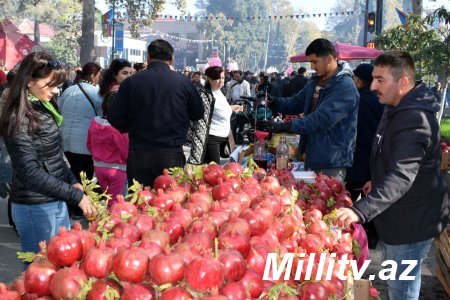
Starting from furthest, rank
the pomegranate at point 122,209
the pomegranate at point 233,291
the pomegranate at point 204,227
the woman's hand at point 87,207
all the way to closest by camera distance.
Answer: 1. the woman's hand at point 87,207
2. the pomegranate at point 122,209
3. the pomegranate at point 204,227
4. the pomegranate at point 233,291

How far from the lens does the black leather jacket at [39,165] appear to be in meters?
3.54

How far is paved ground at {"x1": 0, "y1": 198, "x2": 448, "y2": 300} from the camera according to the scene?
5512 millimetres

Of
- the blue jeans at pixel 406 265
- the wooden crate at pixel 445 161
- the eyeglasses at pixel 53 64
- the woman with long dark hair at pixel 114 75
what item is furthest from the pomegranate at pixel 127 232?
the wooden crate at pixel 445 161

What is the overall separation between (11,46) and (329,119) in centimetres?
1400

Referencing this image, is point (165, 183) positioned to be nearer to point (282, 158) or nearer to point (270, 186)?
point (270, 186)

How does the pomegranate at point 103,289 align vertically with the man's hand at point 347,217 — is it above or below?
below

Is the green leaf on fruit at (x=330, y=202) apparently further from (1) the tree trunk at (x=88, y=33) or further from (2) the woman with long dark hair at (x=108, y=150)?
(1) the tree trunk at (x=88, y=33)

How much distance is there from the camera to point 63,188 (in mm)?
3660

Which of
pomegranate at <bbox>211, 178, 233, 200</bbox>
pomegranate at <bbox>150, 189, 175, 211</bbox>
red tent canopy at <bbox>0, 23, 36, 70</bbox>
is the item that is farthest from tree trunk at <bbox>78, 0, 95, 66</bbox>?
pomegranate at <bbox>150, 189, 175, 211</bbox>

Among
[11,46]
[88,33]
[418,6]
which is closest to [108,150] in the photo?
[11,46]

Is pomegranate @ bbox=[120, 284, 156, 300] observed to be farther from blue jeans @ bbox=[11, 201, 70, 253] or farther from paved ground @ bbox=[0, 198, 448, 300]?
paved ground @ bbox=[0, 198, 448, 300]

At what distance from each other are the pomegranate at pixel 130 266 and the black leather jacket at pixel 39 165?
1.40m

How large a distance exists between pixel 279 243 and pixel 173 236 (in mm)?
542

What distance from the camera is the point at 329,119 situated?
17.0ft
